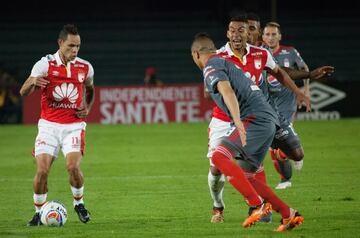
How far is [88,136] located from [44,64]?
1346 cm

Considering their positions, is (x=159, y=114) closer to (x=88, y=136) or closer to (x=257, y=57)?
(x=88, y=136)

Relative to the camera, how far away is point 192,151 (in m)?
19.3

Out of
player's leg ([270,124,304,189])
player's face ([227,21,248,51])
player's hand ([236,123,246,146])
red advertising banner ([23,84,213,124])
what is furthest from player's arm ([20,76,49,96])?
red advertising banner ([23,84,213,124])

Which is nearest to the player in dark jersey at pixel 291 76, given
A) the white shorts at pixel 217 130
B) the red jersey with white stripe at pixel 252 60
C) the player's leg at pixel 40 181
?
the red jersey with white stripe at pixel 252 60

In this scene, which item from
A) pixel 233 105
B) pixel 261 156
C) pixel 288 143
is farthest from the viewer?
pixel 288 143

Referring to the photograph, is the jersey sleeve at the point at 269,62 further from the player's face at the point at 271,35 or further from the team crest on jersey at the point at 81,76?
the player's face at the point at 271,35

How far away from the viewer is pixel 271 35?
42.2ft

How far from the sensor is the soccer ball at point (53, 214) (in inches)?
375

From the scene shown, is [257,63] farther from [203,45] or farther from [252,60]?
[203,45]

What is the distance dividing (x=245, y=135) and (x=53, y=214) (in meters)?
2.53

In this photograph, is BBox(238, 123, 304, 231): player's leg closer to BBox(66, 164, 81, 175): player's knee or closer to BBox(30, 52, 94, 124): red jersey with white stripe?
BBox(66, 164, 81, 175): player's knee

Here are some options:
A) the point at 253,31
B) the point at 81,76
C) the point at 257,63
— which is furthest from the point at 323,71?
the point at 81,76

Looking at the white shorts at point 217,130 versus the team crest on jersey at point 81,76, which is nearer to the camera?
the white shorts at point 217,130

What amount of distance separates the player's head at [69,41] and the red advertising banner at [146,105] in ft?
56.3
